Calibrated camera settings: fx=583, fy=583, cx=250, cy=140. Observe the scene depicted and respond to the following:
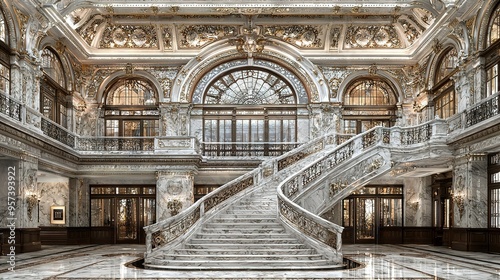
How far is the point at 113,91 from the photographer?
73.8ft

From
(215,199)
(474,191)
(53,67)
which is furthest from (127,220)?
(474,191)

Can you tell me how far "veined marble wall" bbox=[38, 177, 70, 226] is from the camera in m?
21.6

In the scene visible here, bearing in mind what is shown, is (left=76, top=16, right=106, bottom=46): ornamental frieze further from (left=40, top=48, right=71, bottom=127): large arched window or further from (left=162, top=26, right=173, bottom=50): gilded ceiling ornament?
(left=162, top=26, right=173, bottom=50): gilded ceiling ornament

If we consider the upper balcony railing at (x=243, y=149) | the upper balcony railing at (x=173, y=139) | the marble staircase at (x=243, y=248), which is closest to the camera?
the marble staircase at (x=243, y=248)

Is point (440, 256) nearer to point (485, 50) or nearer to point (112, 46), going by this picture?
point (485, 50)

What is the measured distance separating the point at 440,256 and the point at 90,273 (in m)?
8.64

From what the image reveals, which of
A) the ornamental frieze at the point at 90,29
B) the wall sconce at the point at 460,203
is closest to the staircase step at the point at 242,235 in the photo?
the wall sconce at the point at 460,203

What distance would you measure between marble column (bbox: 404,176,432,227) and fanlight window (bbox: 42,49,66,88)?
42.9ft

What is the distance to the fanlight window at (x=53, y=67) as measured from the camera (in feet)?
62.2

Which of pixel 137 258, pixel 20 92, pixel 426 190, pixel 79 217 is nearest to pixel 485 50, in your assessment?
pixel 426 190

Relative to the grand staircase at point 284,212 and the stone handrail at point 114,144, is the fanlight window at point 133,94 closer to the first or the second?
the stone handrail at point 114,144

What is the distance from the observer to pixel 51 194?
21.8 meters

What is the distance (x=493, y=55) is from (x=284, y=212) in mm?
7194

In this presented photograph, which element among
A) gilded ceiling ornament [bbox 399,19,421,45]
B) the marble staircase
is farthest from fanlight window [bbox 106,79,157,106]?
gilded ceiling ornament [bbox 399,19,421,45]
